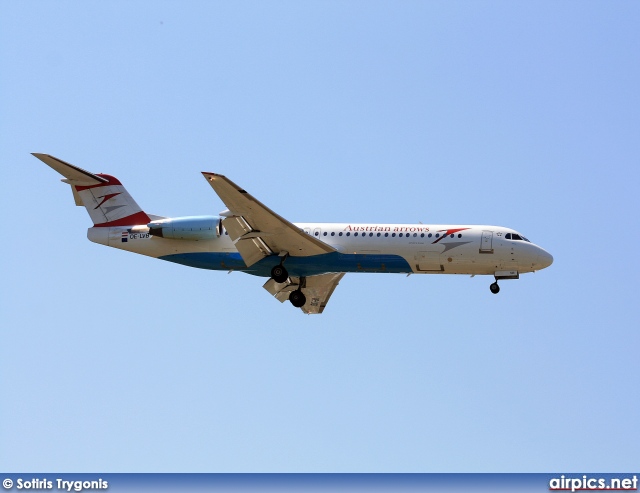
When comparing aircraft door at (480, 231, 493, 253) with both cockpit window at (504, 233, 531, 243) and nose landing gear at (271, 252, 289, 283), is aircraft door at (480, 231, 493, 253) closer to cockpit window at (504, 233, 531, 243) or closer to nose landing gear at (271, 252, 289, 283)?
cockpit window at (504, 233, 531, 243)

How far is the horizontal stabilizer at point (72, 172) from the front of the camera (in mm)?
39000

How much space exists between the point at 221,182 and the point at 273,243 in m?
3.53

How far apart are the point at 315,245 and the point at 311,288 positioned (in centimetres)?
407

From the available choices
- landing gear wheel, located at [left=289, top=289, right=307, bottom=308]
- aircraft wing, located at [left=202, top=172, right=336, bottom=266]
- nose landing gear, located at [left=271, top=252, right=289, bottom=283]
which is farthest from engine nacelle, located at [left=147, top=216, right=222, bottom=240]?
landing gear wheel, located at [left=289, top=289, right=307, bottom=308]

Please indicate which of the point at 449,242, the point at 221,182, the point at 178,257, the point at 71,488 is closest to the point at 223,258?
the point at 178,257

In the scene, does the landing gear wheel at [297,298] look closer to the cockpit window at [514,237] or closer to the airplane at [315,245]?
the airplane at [315,245]

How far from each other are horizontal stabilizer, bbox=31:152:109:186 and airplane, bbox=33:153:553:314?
0.04 metres

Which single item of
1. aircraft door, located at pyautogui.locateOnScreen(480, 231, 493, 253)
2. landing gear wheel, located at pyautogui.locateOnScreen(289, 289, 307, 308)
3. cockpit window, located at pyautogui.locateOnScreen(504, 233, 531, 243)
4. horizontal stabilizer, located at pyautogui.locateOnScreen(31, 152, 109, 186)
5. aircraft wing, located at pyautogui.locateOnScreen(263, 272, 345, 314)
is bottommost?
landing gear wheel, located at pyautogui.locateOnScreen(289, 289, 307, 308)

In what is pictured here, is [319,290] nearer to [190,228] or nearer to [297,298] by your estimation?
[297,298]

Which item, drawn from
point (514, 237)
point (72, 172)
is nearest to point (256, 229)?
point (72, 172)

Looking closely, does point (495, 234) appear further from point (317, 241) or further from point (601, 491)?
point (601, 491)

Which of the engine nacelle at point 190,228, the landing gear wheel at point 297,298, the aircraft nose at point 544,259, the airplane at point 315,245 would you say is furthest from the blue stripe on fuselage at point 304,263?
the aircraft nose at point 544,259

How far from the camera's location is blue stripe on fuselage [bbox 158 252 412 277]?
38.6 m

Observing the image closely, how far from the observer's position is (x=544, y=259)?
38.5 meters
